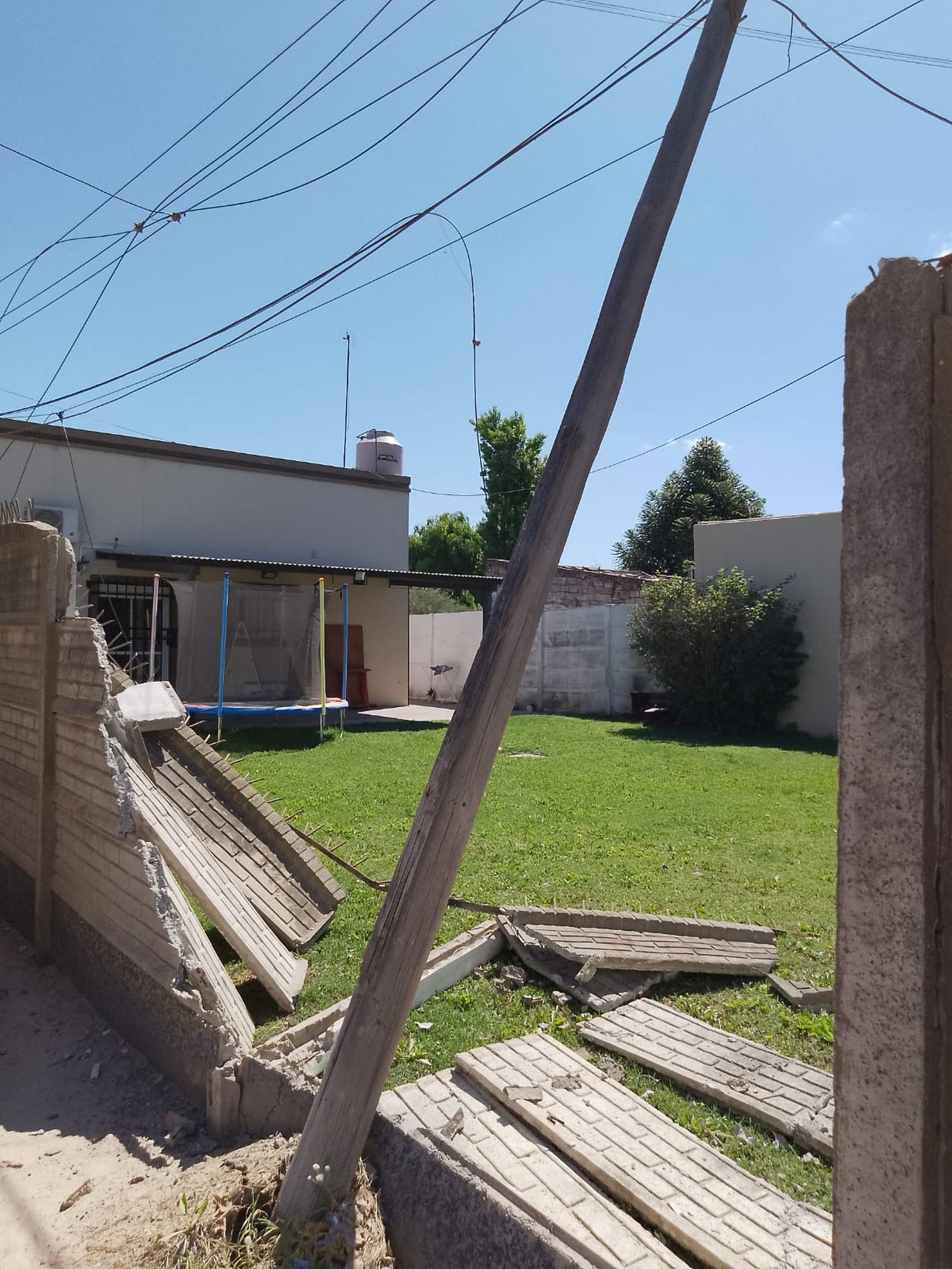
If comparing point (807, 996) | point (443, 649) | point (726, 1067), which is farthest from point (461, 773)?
point (443, 649)

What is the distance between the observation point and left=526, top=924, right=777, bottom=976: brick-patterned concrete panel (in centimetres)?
436

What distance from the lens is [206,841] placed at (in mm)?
4832

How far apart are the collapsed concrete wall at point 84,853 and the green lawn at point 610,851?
21.1 inches

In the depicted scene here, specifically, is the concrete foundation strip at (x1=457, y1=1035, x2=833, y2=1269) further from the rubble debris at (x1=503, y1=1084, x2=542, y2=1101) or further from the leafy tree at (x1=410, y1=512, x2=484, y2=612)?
the leafy tree at (x1=410, y1=512, x2=484, y2=612)

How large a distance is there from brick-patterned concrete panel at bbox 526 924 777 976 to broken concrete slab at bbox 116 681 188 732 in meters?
2.33

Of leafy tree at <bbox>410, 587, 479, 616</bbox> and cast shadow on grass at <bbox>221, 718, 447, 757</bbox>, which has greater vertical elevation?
leafy tree at <bbox>410, 587, 479, 616</bbox>

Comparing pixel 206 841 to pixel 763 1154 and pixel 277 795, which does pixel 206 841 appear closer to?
pixel 763 1154

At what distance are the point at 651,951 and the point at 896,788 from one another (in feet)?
10.6

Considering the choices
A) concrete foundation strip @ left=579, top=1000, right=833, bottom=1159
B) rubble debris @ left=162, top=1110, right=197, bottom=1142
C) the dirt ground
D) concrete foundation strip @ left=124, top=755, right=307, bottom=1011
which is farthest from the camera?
concrete foundation strip @ left=124, top=755, right=307, bottom=1011

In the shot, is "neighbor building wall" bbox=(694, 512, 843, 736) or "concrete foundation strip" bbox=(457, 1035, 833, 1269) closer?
"concrete foundation strip" bbox=(457, 1035, 833, 1269)

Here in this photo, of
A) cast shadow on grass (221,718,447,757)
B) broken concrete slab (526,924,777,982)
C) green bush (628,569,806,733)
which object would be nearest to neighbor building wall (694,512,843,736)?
green bush (628,569,806,733)

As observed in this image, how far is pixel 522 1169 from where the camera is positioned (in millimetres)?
2803

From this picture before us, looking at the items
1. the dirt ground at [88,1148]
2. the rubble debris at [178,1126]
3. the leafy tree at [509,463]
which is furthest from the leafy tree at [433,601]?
the rubble debris at [178,1126]

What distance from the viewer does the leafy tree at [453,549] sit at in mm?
34562
